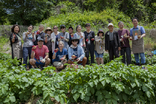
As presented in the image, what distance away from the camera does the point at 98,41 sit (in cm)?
522

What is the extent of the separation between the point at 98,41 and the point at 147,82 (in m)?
2.90

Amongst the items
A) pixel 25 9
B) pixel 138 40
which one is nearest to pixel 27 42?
pixel 138 40

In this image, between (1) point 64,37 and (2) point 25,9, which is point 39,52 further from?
(2) point 25,9

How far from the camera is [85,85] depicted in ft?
8.06

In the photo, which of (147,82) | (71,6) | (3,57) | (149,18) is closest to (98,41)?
(147,82)

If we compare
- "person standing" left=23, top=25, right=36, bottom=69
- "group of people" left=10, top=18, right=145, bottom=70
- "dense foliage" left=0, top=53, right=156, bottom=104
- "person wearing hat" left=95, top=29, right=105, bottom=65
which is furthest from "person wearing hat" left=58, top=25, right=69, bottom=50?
"dense foliage" left=0, top=53, right=156, bottom=104

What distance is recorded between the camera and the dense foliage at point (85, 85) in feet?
7.57

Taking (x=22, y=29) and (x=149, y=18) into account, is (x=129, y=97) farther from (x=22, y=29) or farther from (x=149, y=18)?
(x=149, y=18)

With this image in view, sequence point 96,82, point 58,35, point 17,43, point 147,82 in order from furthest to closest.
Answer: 1. point 58,35
2. point 17,43
3. point 147,82
4. point 96,82

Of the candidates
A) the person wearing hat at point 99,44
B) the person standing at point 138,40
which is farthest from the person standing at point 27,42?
the person standing at point 138,40

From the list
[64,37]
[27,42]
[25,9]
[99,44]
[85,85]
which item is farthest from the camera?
[25,9]

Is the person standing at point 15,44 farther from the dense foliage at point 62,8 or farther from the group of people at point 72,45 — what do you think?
the dense foliage at point 62,8

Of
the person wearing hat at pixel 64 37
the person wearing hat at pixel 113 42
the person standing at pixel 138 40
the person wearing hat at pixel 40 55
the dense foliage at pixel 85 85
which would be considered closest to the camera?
the dense foliage at pixel 85 85

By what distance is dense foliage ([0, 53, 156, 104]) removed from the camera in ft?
7.57
